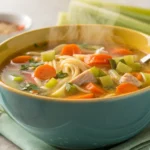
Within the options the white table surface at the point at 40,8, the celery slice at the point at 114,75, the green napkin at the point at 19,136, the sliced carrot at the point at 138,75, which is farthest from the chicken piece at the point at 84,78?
the white table surface at the point at 40,8

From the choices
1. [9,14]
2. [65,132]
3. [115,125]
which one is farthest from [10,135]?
[9,14]

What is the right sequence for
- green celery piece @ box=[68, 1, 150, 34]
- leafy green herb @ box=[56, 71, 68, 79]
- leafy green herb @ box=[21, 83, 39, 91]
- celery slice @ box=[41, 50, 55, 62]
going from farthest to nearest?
green celery piece @ box=[68, 1, 150, 34] → celery slice @ box=[41, 50, 55, 62] → leafy green herb @ box=[56, 71, 68, 79] → leafy green herb @ box=[21, 83, 39, 91]

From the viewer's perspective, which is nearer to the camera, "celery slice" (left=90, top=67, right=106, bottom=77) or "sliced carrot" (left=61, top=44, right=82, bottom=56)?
"celery slice" (left=90, top=67, right=106, bottom=77)

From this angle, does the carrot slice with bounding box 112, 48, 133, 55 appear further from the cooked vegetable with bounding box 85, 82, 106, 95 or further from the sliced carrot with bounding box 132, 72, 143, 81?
the cooked vegetable with bounding box 85, 82, 106, 95

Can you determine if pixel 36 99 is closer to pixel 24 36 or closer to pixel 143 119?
pixel 143 119

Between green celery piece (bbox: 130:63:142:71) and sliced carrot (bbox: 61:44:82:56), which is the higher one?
green celery piece (bbox: 130:63:142:71)

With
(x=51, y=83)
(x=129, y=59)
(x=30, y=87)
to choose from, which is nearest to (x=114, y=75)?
(x=129, y=59)

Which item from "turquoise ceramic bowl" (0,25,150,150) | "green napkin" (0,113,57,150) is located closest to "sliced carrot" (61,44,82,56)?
"green napkin" (0,113,57,150)
